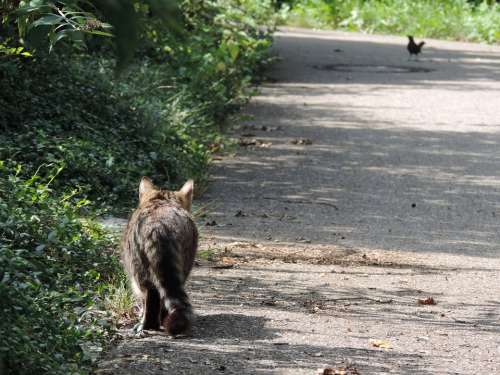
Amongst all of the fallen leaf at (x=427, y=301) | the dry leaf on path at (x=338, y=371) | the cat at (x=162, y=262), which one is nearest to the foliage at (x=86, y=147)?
the cat at (x=162, y=262)

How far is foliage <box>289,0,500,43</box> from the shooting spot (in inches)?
1131

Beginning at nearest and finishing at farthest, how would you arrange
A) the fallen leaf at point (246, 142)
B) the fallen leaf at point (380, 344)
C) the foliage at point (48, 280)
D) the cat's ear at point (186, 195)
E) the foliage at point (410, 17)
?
the foliage at point (48, 280)
the fallen leaf at point (380, 344)
the cat's ear at point (186, 195)
the fallen leaf at point (246, 142)
the foliage at point (410, 17)

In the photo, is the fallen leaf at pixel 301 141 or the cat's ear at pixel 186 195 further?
the fallen leaf at pixel 301 141

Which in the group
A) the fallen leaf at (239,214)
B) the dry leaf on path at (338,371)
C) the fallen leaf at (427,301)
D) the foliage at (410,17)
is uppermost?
the foliage at (410,17)

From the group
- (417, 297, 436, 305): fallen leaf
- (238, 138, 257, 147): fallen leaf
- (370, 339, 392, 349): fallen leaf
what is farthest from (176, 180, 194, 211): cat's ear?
(238, 138, 257, 147): fallen leaf

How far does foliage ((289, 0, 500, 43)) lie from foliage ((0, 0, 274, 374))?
41.4ft

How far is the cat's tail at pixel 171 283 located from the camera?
5.06 meters

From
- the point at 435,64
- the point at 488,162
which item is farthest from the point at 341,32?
the point at 488,162

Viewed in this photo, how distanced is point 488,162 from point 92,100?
4969mm

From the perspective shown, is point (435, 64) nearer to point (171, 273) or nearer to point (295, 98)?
point (295, 98)

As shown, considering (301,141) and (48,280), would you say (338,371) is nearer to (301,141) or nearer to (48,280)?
(48,280)

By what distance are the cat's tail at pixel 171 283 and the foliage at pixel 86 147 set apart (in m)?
0.38

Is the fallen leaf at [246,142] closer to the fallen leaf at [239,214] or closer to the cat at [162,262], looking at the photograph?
the fallen leaf at [239,214]

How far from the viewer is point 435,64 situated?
2233 centimetres
